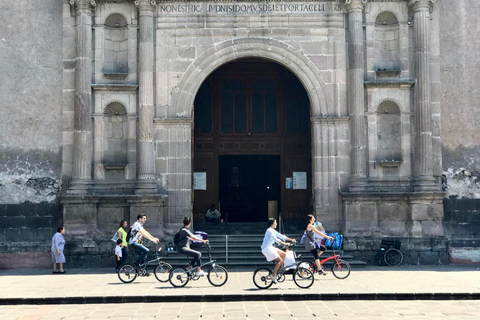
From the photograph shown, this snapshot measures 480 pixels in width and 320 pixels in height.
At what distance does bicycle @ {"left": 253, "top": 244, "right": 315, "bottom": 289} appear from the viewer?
16.3m

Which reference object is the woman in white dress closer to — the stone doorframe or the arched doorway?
the stone doorframe

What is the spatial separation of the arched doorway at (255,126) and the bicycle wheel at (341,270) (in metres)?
7.48

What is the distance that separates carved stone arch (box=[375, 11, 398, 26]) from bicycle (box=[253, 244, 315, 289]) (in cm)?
991

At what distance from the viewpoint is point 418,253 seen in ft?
71.3

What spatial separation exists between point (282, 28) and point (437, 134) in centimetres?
614

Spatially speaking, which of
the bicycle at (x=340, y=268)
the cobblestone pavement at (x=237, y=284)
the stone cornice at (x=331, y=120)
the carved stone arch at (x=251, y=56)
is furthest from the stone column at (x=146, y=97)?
the bicycle at (x=340, y=268)

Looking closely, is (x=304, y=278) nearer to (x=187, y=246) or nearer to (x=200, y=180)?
(x=187, y=246)

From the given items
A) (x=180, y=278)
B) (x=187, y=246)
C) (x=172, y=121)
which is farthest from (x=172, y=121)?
(x=180, y=278)

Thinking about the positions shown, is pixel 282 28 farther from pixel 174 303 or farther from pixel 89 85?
pixel 174 303

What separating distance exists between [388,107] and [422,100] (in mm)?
1129

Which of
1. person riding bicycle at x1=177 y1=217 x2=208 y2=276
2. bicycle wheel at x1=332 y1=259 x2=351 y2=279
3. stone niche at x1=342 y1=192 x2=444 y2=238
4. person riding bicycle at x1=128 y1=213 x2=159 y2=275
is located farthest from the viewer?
stone niche at x1=342 y1=192 x2=444 y2=238

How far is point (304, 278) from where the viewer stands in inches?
653

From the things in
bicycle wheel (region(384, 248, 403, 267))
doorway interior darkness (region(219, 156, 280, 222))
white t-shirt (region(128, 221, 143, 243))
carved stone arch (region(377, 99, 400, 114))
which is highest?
carved stone arch (region(377, 99, 400, 114))

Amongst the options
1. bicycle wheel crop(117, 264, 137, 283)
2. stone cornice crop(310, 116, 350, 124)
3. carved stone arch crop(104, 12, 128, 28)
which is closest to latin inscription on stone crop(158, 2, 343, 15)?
carved stone arch crop(104, 12, 128, 28)
